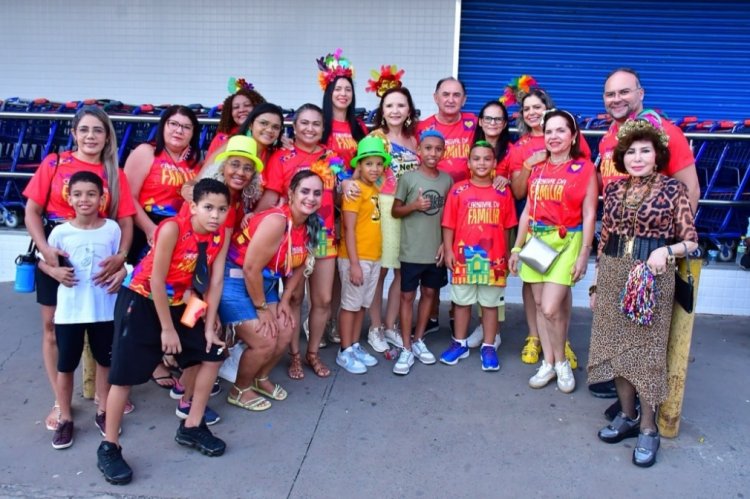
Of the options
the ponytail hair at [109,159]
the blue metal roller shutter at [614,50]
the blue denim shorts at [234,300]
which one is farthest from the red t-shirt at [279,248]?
the blue metal roller shutter at [614,50]

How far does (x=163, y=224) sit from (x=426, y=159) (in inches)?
73.8

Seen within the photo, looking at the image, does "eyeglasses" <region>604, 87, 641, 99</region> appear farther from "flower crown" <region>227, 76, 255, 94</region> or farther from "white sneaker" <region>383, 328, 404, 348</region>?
"flower crown" <region>227, 76, 255, 94</region>

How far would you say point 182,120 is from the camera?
369 centimetres

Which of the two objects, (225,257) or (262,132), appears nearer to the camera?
(225,257)

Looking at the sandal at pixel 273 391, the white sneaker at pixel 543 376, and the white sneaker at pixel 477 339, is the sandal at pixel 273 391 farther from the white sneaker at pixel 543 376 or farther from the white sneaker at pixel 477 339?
the white sneaker at pixel 543 376

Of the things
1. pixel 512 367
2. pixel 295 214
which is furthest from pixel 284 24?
pixel 512 367

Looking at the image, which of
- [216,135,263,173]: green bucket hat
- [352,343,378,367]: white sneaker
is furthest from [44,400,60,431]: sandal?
[352,343,378,367]: white sneaker

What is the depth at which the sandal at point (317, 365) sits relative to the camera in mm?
4082

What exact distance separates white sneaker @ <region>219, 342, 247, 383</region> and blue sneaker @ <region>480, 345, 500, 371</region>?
5.28 ft

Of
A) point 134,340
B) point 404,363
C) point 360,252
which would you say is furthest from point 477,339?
point 134,340

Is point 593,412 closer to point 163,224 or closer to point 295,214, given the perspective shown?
point 295,214

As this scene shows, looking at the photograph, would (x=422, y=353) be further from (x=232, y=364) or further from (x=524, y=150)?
(x=524, y=150)

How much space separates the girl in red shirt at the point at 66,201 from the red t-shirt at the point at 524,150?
2.50 m

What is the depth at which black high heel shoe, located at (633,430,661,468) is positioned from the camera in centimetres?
306
